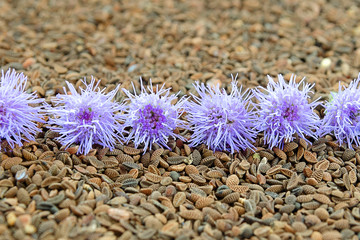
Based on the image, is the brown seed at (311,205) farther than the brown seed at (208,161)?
No

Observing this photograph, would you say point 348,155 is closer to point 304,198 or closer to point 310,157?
point 310,157

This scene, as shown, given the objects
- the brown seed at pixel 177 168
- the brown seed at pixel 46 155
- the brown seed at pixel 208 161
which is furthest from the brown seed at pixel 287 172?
the brown seed at pixel 46 155

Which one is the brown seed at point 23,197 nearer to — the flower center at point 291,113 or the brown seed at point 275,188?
the brown seed at point 275,188

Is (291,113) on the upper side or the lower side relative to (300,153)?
upper

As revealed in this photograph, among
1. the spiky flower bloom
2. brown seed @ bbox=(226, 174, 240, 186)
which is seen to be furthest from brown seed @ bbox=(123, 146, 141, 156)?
the spiky flower bloom

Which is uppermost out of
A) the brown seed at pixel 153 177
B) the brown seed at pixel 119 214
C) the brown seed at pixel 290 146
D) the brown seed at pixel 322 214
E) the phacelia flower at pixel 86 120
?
the phacelia flower at pixel 86 120

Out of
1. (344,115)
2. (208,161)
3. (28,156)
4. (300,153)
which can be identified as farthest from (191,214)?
(344,115)
